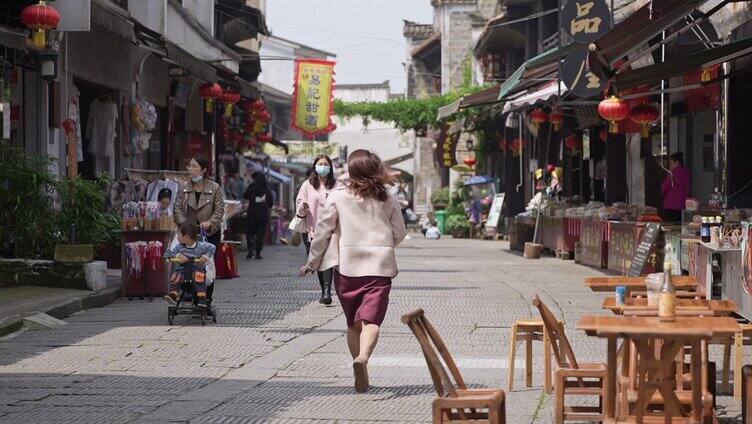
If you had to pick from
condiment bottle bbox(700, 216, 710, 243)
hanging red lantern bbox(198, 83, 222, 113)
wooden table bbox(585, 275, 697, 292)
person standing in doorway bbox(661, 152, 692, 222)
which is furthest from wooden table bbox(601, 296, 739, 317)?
hanging red lantern bbox(198, 83, 222, 113)

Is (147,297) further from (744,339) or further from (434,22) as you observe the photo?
(434,22)

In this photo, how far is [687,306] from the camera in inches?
340

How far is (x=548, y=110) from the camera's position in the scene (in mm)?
29766

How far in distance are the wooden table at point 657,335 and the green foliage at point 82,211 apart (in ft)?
32.9

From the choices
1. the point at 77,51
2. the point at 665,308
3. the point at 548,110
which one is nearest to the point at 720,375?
the point at 665,308

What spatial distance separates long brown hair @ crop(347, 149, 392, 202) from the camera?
9781 millimetres

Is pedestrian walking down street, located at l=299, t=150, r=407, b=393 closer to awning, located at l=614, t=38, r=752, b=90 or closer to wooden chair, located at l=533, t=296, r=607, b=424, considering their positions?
wooden chair, located at l=533, t=296, r=607, b=424

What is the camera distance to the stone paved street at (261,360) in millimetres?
8680

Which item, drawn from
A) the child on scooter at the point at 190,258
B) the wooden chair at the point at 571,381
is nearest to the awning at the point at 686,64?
the child on scooter at the point at 190,258

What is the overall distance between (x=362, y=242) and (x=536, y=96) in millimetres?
14371

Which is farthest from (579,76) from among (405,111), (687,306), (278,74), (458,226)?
(278,74)

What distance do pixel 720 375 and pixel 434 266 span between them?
1394cm

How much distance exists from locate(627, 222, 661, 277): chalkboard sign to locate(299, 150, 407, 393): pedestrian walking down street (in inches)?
332

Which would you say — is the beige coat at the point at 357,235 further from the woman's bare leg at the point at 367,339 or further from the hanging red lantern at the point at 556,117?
the hanging red lantern at the point at 556,117
